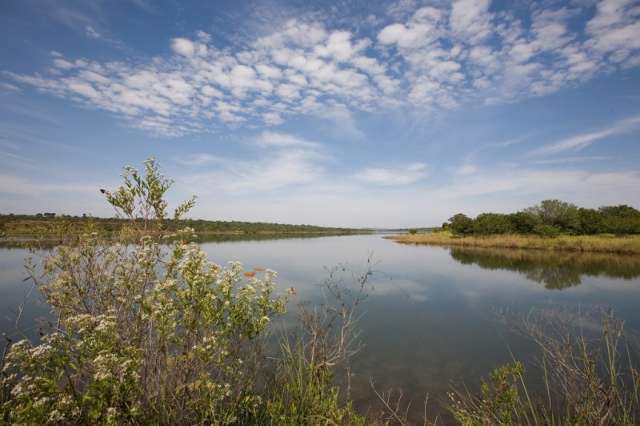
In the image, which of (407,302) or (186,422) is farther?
(407,302)

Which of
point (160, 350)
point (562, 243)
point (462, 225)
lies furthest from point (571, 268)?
point (462, 225)

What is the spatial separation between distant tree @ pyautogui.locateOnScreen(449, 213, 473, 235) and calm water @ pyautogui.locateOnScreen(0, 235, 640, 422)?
3267 centimetres

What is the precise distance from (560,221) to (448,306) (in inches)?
1824

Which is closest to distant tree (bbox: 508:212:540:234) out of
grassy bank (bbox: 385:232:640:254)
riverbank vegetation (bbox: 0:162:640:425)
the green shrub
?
grassy bank (bbox: 385:232:640:254)

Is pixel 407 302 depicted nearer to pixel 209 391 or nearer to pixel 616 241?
pixel 209 391

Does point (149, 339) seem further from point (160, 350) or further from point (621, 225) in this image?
point (621, 225)

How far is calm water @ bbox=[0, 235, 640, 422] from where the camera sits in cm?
870

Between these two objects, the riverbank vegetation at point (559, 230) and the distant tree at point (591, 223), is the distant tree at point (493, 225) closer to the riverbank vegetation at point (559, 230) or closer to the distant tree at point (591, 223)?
the riverbank vegetation at point (559, 230)

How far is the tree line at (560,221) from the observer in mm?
43938

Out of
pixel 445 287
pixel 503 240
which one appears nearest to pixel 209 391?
pixel 445 287

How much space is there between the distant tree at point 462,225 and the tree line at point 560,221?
10.4 feet

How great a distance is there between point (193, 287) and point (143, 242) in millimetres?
1273

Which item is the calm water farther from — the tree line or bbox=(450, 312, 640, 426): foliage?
the tree line

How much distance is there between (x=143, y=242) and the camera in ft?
14.7
